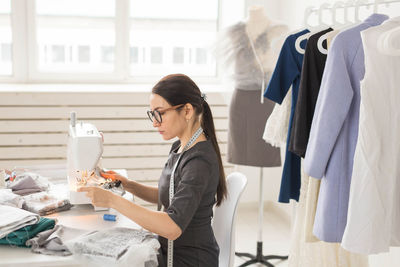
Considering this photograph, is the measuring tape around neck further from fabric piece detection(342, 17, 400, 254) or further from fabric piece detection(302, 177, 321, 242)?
fabric piece detection(342, 17, 400, 254)

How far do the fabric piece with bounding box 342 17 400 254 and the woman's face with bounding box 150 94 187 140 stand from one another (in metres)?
0.66

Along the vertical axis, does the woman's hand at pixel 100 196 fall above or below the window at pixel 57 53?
below

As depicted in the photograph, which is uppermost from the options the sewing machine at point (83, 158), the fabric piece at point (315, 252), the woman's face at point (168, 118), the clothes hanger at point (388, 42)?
the clothes hanger at point (388, 42)

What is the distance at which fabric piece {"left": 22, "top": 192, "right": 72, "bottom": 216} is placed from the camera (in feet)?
7.02

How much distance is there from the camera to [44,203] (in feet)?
7.21

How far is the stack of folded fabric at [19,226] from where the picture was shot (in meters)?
1.83

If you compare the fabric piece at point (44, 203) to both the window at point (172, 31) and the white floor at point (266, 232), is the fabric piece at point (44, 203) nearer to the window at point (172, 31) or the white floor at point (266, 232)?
the white floor at point (266, 232)

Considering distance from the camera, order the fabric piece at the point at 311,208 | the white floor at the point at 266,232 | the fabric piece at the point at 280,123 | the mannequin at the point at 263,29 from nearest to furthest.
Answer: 1. the fabric piece at the point at 311,208
2. the fabric piece at the point at 280,123
3. the mannequin at the point at 263,29
4. the white floor at the point at 266,232

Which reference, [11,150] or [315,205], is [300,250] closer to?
[315,205]

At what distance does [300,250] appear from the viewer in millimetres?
2561

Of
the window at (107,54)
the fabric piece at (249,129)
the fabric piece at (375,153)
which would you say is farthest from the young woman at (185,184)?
the window at (107,54)

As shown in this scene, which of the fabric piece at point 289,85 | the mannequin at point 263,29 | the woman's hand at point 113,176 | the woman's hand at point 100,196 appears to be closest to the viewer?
the woman's hand at point 100,196

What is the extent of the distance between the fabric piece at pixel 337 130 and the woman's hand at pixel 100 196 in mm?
759

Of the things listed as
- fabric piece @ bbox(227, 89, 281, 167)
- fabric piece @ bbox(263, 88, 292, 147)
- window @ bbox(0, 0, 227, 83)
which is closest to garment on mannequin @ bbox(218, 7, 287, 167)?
fabric piece @ bbox(227, 89, 281, 167)
